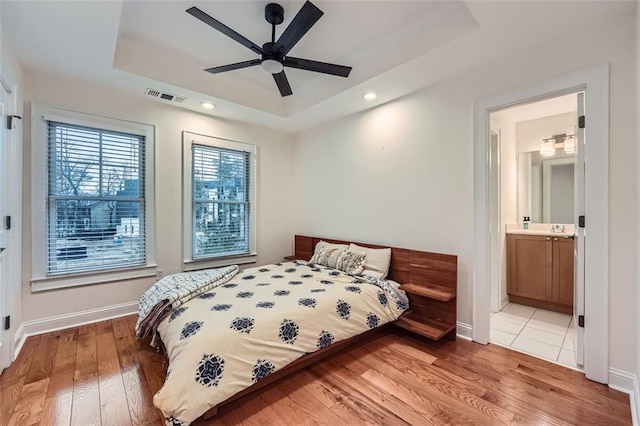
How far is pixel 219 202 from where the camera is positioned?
12.9ft

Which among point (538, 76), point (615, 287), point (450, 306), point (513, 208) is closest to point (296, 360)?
point (450, 306)

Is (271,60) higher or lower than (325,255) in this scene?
higher

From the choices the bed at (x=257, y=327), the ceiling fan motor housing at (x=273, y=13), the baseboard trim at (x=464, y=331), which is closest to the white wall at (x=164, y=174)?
the bed at (x=257, y=327)

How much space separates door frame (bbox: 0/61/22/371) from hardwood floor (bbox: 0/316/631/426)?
0.24 meters

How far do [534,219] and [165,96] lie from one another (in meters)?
4.99

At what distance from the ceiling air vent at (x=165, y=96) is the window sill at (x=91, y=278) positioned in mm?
1970

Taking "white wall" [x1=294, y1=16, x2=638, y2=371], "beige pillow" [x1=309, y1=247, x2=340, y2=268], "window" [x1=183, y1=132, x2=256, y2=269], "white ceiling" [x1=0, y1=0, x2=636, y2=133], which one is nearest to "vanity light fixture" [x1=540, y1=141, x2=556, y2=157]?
"white wall" [x1=294, y1=16, x2=638, y2=371]

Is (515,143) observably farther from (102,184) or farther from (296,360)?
(102,184)

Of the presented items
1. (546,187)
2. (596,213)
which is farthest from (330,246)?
(546,187)

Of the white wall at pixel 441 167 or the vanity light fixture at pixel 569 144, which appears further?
the vanity light fixture at pixel 569 144

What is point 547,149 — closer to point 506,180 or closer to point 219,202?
point 506,180

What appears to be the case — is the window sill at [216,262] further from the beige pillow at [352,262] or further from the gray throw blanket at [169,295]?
the beige pillow at [352,262]

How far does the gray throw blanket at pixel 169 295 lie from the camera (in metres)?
2.16

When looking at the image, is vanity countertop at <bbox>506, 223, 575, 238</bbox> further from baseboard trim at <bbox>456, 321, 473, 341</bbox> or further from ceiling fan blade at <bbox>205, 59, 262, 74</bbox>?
ceiling fan blade at <bbox>205, 59, 262, 74</bbox>
